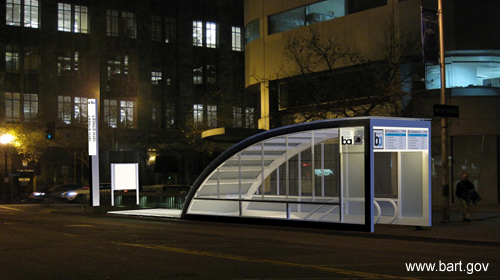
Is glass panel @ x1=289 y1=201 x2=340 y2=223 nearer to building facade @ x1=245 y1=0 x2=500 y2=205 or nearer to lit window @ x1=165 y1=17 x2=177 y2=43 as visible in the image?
building facade @ x1=245 y1=0 x2=500 y2=205

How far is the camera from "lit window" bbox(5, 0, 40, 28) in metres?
58.8

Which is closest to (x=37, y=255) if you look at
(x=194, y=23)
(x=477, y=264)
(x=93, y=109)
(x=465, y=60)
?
(x=477, y=264)

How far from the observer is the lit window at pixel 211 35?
229 feet

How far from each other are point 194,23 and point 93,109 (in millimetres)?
40152

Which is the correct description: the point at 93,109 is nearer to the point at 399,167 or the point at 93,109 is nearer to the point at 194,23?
the point at 399,167

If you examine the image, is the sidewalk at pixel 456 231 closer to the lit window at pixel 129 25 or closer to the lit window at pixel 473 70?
the lit window at pixel 473 70

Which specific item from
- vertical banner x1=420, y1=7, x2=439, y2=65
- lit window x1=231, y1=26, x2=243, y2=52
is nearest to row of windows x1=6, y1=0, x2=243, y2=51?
lit window x1=231, y1=26, x2=243, y2=52

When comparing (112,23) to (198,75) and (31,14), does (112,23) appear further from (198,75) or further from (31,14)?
(198,75)

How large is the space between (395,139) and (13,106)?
49.5 m

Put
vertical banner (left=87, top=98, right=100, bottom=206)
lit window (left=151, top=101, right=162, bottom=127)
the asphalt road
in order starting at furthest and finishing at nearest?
lit window (left=151, top=101, right=162, bottom=127) → vertical banner (left=87, top=98, right=100, bottom=206) → the asphalt road

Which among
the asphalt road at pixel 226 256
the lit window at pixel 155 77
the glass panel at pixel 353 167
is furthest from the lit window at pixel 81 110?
the glass panel at pixel 353 167

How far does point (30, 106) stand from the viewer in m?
59.2

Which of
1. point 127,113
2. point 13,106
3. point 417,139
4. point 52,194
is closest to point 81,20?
point 127,113

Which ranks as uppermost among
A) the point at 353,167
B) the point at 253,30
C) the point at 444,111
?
the point at 253,30
